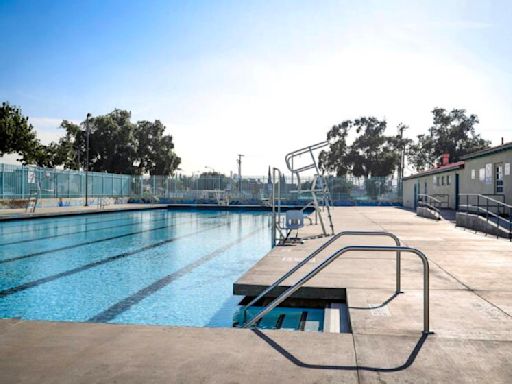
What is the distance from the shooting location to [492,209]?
58.2ft

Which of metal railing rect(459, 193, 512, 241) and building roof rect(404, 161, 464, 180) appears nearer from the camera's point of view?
metal railing rect(459, 193, 512, 241)

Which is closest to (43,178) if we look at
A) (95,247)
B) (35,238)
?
(35,238)

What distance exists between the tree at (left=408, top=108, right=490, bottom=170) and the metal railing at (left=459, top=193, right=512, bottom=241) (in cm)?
3450

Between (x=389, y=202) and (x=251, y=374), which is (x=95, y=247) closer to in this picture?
(x=251, y=374)

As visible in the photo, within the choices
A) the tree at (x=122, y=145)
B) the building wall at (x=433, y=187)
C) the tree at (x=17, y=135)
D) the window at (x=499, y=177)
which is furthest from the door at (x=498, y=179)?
the tree at (x=122, y=145)

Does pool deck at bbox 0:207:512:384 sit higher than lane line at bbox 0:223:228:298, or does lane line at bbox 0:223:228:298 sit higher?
pool deck at bbox 0:207:512:384

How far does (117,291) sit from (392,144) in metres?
51.0

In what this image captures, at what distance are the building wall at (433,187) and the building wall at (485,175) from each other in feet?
3.68

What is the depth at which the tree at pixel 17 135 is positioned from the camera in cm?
3244

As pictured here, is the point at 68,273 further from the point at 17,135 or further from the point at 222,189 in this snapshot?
the point at 222,189

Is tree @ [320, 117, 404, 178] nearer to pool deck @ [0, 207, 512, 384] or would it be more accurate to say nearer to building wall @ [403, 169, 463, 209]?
building wall @ [403, 169, 463, 209]

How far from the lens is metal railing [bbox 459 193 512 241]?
12334mm

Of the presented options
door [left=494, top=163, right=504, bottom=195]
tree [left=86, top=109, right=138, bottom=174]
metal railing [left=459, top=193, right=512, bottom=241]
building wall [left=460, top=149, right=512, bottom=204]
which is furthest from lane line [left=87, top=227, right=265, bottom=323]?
tree [left=86, top=109, right=138, bottom=174]

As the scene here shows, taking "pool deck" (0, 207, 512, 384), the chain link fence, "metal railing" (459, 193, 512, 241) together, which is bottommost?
"pool deck" (0, 207, 512, 384)
